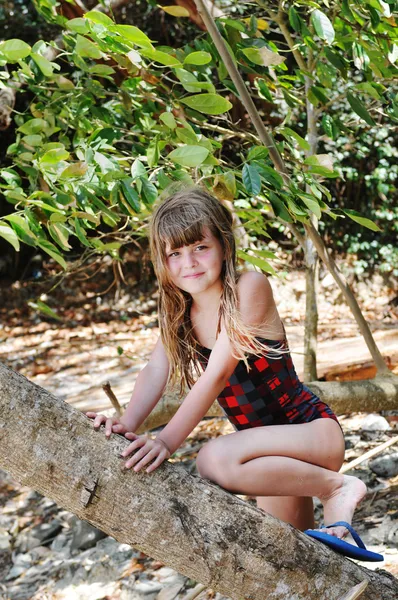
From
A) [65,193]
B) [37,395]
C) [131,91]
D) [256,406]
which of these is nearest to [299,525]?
[256,406]

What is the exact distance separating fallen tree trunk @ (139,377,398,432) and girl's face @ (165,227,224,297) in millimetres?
1248

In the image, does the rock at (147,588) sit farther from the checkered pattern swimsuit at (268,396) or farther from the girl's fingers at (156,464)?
the girl's fingers at (156,464)

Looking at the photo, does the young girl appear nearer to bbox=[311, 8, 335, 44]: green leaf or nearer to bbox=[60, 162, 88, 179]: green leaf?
bbox=[60, 162, 88, 179]: green leaf

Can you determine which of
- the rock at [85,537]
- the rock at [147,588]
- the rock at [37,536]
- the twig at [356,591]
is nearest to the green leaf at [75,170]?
the twig at [356,591]

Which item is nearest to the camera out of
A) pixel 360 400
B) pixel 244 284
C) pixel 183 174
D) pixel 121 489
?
pixel 121 489

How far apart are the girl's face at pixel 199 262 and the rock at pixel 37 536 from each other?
225 centimetres

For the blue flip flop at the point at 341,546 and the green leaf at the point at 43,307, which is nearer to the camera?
the blue flip flop at the point at 341,546

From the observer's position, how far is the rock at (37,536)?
3.60 metres

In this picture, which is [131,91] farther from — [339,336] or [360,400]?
[339,336]

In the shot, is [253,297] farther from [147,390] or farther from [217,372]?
[147,390]

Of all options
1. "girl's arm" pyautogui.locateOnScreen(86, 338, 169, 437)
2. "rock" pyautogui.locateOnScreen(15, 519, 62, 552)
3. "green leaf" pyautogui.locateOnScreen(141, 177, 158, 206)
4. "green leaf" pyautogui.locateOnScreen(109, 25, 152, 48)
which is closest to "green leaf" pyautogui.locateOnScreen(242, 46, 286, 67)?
"green leaf" pyautogui.locateOnScreen(109, 25, 152, 48)

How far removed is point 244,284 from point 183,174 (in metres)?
0.41

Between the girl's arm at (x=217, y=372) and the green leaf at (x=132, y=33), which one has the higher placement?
the green leaf at (x=132, y=33)

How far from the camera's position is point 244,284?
1.94 metres
